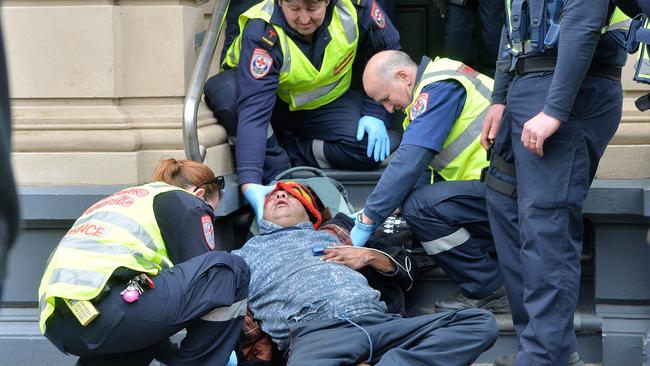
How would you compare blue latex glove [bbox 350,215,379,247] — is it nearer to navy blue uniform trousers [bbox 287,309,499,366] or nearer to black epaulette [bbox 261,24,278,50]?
navy blue uniform trousers [bbox 287,309,499,366]

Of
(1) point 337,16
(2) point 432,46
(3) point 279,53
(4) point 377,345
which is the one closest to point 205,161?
(3) point 279,53

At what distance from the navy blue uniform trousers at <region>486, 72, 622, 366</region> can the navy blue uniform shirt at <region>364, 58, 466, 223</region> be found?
2.02ft

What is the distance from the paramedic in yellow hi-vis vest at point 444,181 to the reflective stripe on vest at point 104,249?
1.00 m

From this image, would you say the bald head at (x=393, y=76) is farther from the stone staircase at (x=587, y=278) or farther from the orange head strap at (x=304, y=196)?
the stone staircase at (x=587, y=278)

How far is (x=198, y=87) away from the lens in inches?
175

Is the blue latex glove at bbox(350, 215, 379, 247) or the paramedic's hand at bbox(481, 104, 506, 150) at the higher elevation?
the paramedic's hand at bbox(481, 104, 506, 150)

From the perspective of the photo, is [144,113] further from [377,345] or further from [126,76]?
[377,345]

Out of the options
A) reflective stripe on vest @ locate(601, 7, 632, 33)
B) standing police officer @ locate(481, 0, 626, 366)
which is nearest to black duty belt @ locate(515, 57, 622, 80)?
standing police officer @ locate(481, 0, 626, 366)

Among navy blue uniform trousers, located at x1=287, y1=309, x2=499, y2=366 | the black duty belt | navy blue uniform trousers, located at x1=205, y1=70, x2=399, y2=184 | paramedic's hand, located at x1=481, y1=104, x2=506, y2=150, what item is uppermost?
the black duty belt

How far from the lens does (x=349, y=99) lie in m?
5.24

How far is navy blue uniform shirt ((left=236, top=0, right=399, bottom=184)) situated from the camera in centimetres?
475

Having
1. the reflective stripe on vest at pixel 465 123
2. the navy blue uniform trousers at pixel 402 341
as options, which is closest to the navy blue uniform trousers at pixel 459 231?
the reflective stripe on vest at pixel 465 123

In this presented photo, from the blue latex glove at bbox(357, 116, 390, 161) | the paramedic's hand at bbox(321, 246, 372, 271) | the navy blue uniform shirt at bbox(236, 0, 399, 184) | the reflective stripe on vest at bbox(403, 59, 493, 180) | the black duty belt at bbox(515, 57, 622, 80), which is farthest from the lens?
the blue latex glove at bbox(357, 116, 390, 161)

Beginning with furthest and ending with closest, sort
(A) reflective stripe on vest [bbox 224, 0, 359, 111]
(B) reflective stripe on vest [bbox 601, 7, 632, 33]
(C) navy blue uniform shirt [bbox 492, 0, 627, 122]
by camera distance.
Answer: (A) reflective stripe on vest [bbox 224, 0, 359, 111] → (B) reflective stripe on vest [bbox 601, 7, 632, 33] → (C) navy blue uniform shirt [bbox 492, 0, 627, 122]
